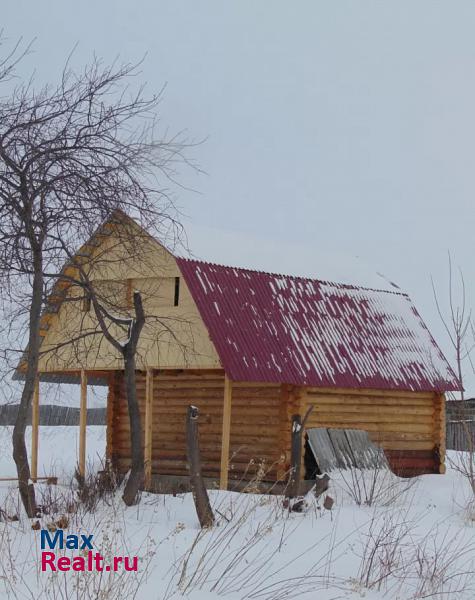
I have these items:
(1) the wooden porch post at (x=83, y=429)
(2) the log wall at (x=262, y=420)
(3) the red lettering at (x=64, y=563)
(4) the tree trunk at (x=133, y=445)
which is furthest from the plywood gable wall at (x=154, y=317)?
(3) the red lettering at (x=64, y=563)

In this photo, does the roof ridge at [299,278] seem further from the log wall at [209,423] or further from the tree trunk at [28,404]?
the tree trunk at [28,404]

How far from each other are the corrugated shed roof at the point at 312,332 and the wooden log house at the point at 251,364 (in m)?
0.04

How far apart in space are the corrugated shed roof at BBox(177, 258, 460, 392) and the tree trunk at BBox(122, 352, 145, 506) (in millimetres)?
2686

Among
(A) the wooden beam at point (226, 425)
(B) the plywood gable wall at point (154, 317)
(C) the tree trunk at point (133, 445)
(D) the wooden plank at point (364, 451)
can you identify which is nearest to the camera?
(C) the tree trunk at point (133, 445)

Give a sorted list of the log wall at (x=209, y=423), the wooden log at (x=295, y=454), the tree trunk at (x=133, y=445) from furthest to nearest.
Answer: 1. the log wall at (x=209, y=423)
2. the tree trunk at (x=133, y=445)
3. the wooden log at (x=295, y=454)

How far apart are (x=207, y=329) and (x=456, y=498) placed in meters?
5.99

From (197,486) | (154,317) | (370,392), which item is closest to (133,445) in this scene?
(197,486)

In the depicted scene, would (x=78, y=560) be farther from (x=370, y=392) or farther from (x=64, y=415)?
(x=64, y=415)

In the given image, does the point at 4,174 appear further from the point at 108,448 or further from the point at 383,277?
the point at 383,277

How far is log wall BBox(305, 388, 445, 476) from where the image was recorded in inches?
814

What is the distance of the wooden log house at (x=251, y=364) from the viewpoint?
1875cm

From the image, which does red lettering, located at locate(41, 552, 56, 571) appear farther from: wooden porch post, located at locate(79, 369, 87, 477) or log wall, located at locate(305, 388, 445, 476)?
wooden porch post, located at locate(79, 369, 87, 477)

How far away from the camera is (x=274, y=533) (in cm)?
1200

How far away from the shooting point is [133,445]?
50.1 ft
